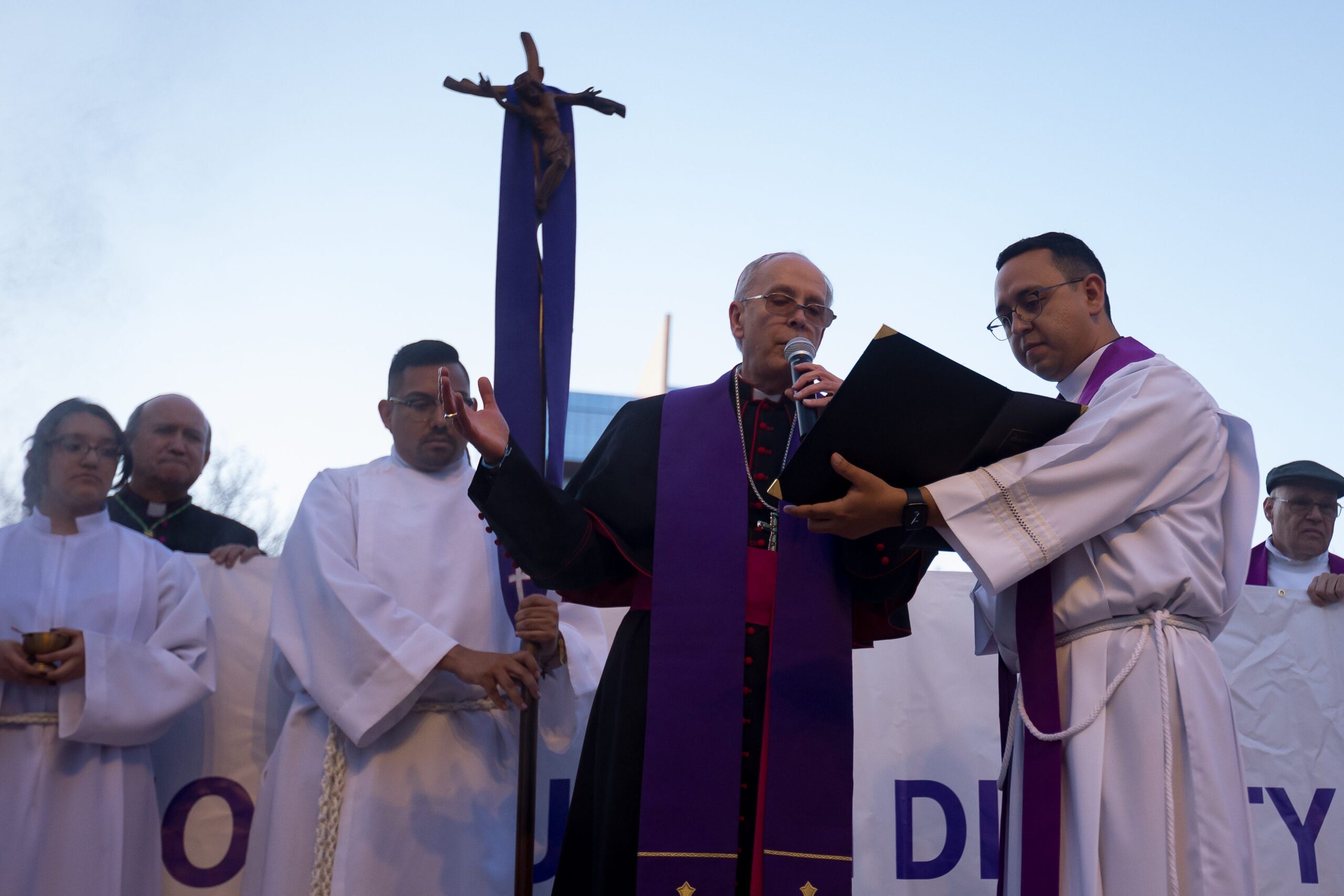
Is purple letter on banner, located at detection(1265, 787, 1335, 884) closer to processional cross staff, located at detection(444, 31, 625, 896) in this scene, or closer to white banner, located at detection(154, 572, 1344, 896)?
white banner, located at detection(154, 572, 1344, 896)

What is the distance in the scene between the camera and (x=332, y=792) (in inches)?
146

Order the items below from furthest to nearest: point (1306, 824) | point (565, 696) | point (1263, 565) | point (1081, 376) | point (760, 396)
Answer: point (1263, 565)
point (1306, 824)
point (565, 696)
point (760, 396)
point (1081, 376)

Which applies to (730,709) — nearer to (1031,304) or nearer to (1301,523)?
(1031,304)

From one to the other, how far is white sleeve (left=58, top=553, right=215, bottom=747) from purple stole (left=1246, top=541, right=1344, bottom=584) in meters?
4.92

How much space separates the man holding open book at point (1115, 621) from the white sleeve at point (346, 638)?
5.16 feet

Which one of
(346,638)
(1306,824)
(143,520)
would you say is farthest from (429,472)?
(1306,824)

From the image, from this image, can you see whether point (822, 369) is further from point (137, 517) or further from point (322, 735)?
point (137, 517)

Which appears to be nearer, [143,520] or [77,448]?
[77,448]

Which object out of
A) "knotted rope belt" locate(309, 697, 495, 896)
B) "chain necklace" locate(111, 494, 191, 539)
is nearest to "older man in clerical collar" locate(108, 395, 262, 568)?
"chain necklace" locate(111, 494, 191, 539)

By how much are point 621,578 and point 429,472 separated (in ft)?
4.33

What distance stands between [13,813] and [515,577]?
1.77 meters

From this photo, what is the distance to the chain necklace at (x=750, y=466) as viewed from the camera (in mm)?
3297

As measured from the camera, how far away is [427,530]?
4152 mm

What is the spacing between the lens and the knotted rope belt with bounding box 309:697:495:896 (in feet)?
11.9
